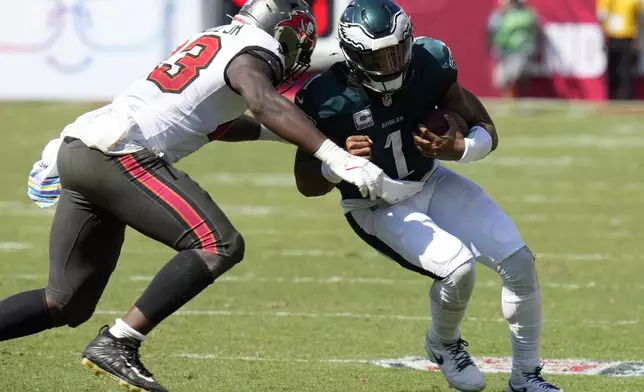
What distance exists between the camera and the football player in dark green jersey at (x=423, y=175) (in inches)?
194

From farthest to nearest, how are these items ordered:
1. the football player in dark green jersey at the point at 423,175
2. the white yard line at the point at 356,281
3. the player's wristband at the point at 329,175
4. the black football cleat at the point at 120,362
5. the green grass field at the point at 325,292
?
the white yard line at the point at 356,281 < the green grass field at the point at 325,292 < the football player in dark green jersey at the point at 423,175 < the player's wristband at the point at 329,175 < the black football cleat at the point at 120,362

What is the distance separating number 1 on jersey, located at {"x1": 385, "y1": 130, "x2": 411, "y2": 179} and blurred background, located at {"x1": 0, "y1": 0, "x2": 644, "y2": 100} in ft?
46.0

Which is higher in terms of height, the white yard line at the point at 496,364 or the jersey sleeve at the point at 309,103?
Result: the jersey sleeve at the point at 309,103

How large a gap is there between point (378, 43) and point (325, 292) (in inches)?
116

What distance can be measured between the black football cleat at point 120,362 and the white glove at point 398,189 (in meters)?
1.15

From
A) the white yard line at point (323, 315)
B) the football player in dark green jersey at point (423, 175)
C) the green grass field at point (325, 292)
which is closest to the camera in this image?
the football player in dark green jersey at point (423, 175)

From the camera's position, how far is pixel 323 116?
5047 millimetres

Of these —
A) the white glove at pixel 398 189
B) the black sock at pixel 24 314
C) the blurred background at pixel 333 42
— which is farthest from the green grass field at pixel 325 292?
the blurred background at pixel 333 42

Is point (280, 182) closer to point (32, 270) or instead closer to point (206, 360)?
point (32, 270)

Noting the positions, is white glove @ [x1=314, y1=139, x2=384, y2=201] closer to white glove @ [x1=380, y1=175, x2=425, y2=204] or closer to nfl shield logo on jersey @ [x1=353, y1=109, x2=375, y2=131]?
white glove @ [x1=380, y1=175, x2=425, y2=204]

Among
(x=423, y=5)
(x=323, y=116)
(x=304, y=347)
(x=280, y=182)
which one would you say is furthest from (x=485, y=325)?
(x=423, y=5)

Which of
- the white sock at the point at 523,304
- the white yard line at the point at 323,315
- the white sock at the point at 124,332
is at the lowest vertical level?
the white yard line at the point at 323,315

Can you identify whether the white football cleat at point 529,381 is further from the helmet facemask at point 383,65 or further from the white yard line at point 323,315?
the white yard line at point 323,315

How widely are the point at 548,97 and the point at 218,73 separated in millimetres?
16089
